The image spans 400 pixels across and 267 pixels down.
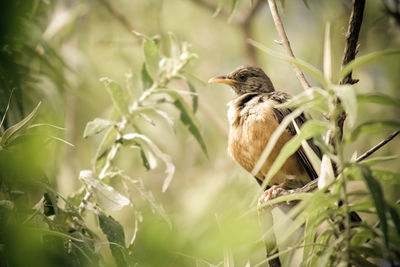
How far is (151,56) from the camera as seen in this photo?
371 centimetres

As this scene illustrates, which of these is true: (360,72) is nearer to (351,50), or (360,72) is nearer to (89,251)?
(351,50)

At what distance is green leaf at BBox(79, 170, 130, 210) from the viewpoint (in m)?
2.88

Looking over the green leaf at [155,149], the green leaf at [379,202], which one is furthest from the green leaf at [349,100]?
the green leaf at [155,149]

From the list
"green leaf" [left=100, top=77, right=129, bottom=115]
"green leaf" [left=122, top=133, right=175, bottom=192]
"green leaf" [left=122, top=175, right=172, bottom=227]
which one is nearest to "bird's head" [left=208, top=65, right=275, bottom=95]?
"green leaf" [left=100, top=77, right=129, bottom=115]

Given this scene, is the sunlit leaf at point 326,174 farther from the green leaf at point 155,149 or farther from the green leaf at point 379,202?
the green leaf at point 155,149

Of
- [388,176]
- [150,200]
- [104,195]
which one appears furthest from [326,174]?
[104,195]

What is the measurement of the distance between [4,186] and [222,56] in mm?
7244

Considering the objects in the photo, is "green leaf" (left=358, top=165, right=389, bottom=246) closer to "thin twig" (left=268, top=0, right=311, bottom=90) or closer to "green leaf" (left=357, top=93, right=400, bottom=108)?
"green leaf" (left=357, top=93, right=400, bottom=108)

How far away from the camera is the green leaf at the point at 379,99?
1.89 metres

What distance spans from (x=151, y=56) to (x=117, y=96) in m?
0.45

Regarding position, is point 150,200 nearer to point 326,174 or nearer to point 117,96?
point 117,96

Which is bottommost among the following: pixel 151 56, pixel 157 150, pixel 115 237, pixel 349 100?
pixel 115 237

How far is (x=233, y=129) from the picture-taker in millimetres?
4754

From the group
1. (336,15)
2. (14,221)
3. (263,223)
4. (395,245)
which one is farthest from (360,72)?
(14,221)
